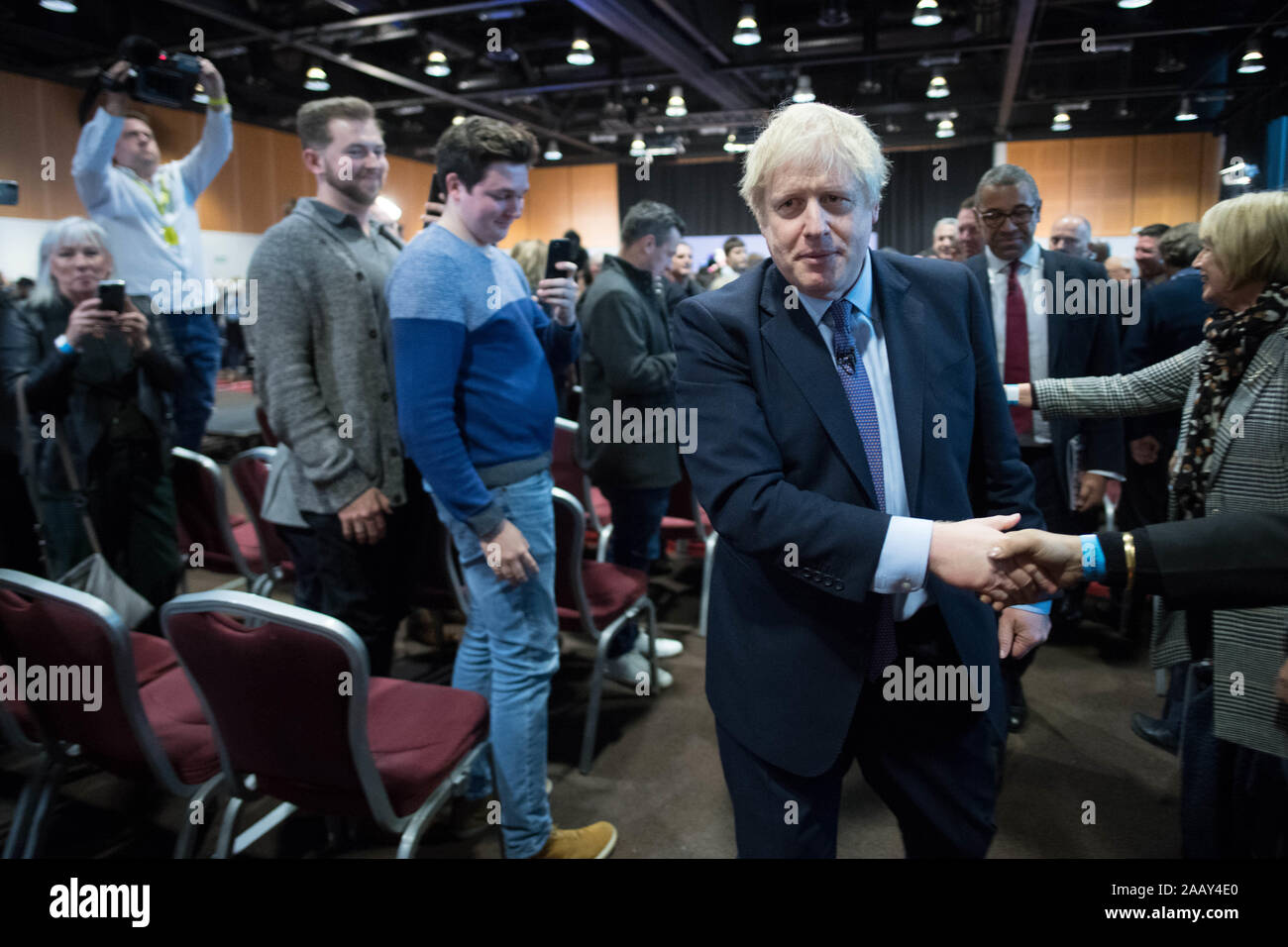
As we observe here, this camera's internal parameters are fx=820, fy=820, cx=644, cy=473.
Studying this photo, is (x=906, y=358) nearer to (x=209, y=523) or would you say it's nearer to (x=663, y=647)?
(x=663, y=647)

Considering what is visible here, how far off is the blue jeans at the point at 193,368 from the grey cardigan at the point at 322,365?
1.96 m

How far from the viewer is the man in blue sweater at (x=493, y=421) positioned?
1633 millimetres

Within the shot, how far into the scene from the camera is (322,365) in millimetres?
1896

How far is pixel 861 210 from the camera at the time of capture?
1.09 metres

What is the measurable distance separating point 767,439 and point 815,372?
108mm

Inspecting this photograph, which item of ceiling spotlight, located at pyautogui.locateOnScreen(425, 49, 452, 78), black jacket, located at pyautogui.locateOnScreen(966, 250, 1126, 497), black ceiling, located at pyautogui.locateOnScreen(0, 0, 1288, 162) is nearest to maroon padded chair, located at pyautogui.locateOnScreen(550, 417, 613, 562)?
black jacket, located at pyautogui.locateOnScreen(966, 250, 1126, 497)

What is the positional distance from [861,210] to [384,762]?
4.29 feet

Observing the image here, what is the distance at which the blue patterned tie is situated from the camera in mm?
1113

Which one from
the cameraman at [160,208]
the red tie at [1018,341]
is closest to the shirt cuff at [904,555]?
the red tie at [1018,341]

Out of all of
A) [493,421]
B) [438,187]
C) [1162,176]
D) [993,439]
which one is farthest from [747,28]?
[1162,176]

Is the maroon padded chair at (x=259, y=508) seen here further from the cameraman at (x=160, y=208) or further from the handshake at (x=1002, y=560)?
the handshake at (x=1002, y=560)

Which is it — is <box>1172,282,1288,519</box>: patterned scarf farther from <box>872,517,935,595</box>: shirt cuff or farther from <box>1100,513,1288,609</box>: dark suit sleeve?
<box>872,517,935,595</box>: shirt cuff
